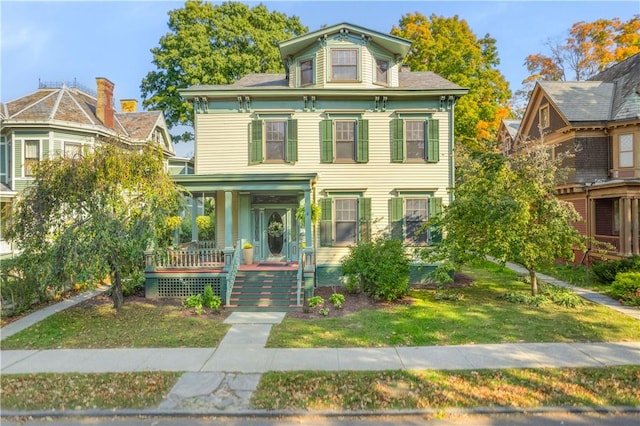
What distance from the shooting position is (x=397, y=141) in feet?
46.4

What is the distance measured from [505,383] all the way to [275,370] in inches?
153

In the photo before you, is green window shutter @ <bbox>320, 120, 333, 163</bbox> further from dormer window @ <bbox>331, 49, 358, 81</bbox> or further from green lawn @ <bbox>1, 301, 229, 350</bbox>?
green lawn @ <bbox>1, 301, 229, 350</bbox>

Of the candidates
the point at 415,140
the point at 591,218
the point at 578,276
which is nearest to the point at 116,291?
the point at 415,140

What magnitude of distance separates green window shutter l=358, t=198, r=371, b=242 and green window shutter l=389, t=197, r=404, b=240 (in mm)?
843

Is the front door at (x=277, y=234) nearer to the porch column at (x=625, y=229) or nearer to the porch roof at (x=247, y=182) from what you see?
the porch roof at (x=247, y=182)

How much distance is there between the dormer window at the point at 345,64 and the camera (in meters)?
14.3

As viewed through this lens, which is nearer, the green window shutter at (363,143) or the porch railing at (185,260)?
the porch railing at (185,260)

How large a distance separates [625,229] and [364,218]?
11548 mm

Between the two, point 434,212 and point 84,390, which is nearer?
point 84,390

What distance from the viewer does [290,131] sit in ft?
46.5

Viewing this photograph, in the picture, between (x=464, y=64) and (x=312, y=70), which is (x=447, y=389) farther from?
(x=464, y=64)

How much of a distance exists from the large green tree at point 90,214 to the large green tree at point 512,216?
9.04m

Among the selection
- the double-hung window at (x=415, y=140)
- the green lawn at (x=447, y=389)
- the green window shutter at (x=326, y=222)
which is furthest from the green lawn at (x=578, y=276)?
the green window shutter at (x=326, y=222)

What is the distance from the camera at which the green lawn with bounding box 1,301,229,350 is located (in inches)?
325
